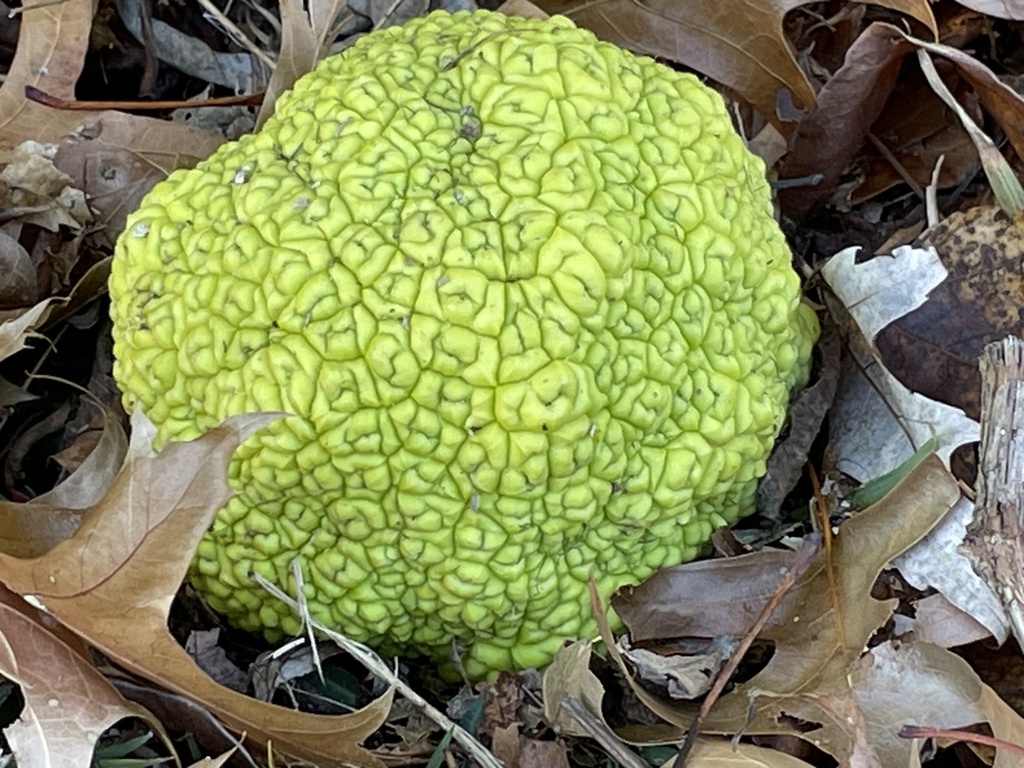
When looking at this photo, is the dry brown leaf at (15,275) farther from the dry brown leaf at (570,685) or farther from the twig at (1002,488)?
the twig at (1002,488)

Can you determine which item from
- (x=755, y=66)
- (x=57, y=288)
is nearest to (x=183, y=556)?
(x=57, y=288)

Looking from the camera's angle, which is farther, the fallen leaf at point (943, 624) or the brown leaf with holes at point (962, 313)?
the brown leaf with holes at point (962, 313)

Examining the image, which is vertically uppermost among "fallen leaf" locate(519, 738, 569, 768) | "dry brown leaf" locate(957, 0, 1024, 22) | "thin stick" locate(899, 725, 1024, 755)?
"dry brown leaf" locate(957, 0, 1024, 22)

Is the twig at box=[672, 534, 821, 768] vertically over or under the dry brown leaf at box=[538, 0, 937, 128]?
under

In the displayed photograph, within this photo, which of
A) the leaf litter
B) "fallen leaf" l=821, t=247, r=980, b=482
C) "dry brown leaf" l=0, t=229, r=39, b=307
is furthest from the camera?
"dry brown leaf" l=0, t=229, r=39, b=307

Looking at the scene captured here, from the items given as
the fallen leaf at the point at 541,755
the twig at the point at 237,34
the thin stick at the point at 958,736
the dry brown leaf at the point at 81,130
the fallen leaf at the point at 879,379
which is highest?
the twig at the point at 237,34

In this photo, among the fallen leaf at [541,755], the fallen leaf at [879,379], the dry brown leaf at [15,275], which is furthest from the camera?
the dry brown leaf at [15,275]

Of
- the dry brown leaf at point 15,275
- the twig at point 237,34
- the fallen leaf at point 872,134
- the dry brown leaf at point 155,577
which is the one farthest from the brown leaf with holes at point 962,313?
the dry brown leaf at point 15,275

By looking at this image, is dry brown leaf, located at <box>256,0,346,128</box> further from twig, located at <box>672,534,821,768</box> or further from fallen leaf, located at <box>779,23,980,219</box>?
twig, located at <box>672,534,821,768</box>

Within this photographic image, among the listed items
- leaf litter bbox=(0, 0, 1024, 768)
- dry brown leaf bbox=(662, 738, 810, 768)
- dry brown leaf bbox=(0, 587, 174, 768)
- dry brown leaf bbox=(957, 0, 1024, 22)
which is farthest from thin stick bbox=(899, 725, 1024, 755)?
dry brown leaf bbox=(957, 0, 1024, 22)
